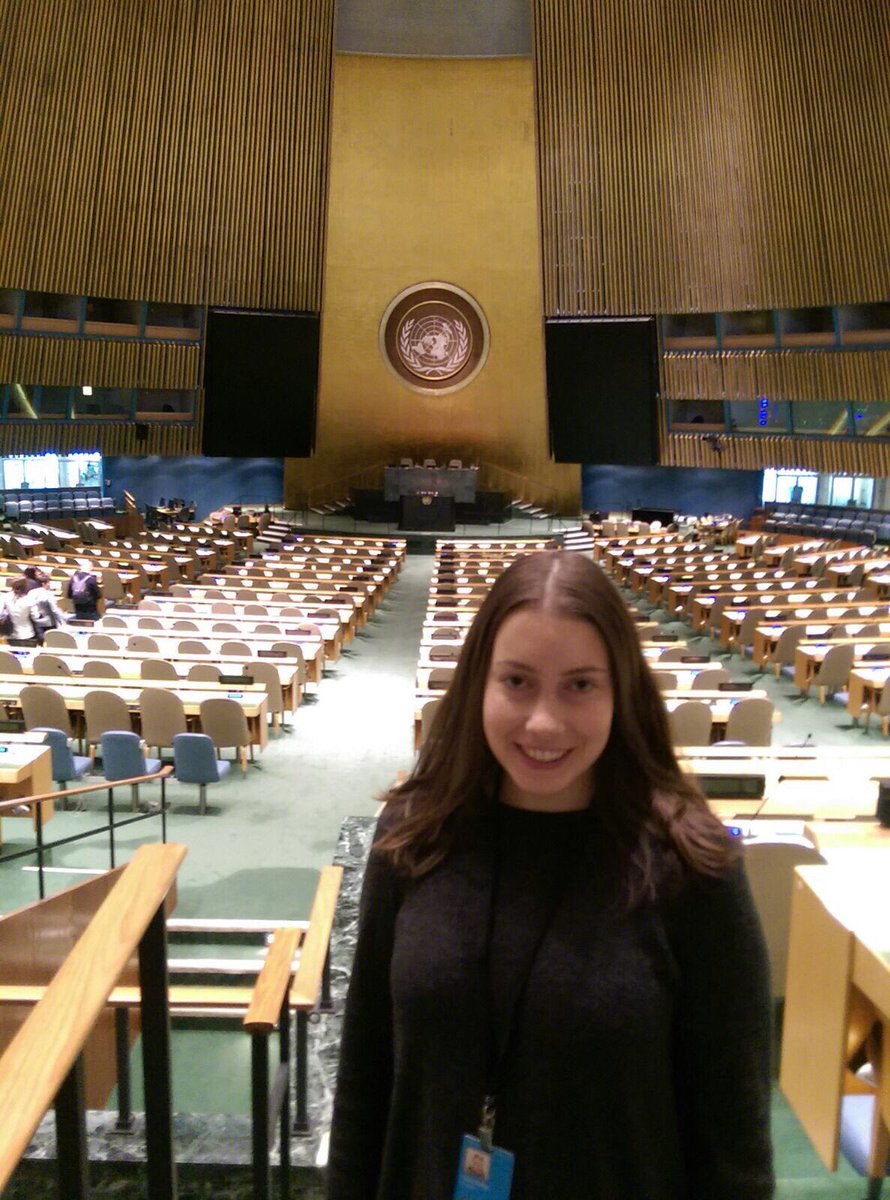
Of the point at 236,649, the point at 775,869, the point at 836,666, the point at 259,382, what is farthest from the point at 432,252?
the point at 775,869

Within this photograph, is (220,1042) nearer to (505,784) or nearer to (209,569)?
(505,784)

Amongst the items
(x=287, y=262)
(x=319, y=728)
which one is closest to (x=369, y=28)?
(x=287, y=262)

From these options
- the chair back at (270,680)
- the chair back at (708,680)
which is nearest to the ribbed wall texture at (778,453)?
the chair back at (708,680)

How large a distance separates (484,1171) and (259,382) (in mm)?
25679

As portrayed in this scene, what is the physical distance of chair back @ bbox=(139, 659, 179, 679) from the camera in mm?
9602

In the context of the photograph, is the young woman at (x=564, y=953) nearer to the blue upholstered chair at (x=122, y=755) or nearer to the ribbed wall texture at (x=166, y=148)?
the blue upholstered chair at (x=122, y=755)

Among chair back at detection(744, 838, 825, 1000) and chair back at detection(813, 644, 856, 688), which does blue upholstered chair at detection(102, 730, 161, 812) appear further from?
chair back at detection(813, 644, 856, 688)

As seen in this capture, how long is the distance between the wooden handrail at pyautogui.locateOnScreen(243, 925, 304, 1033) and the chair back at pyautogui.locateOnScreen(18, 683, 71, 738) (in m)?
6.23

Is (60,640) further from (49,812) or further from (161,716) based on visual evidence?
(49,812)

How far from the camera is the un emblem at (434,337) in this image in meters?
29.0

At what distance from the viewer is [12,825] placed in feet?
24.6

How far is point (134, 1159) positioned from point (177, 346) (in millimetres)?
23931

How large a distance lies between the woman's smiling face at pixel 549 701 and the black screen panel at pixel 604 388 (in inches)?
974

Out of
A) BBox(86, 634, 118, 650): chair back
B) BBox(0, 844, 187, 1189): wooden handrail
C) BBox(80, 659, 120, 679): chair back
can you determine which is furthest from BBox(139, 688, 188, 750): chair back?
BBox(0, 844, 187, 1189): wooden handrail
